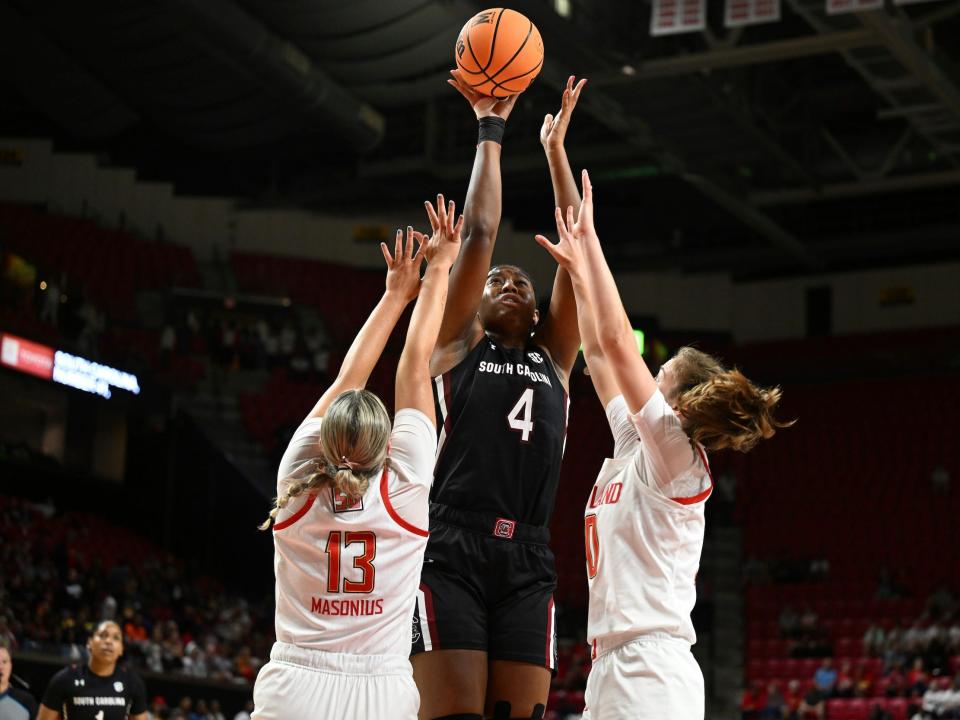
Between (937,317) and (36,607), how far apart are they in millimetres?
17631

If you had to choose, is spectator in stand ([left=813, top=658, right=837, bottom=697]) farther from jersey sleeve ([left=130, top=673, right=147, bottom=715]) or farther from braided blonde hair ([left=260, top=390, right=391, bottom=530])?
braided blonde hair ([left=260, top=390, right=391, bottom=530])

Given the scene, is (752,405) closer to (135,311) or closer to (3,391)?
(3,391)

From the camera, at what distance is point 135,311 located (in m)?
22.1

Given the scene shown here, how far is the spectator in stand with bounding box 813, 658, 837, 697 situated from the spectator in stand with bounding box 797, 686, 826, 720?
1.20ft

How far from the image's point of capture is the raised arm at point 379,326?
408 cm

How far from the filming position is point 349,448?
3711mm

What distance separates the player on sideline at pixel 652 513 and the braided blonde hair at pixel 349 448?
0.77 meters

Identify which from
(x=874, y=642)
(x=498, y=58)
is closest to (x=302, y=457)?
(x=498, y=58)

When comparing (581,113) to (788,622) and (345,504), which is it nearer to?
(788,622)

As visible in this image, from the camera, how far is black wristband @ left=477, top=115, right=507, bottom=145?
186 inches

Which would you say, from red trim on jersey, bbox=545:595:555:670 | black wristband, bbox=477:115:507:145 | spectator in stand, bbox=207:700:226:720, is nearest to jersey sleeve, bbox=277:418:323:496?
red trim on jersey, bbox=545:595:555:670

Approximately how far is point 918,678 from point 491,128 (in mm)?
13025

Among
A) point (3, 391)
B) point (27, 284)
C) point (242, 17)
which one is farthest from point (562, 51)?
point (3, 391)

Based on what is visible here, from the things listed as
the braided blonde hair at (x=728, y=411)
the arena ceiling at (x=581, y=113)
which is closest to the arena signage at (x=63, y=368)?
the arena ceiling at (x=581, y=113)
